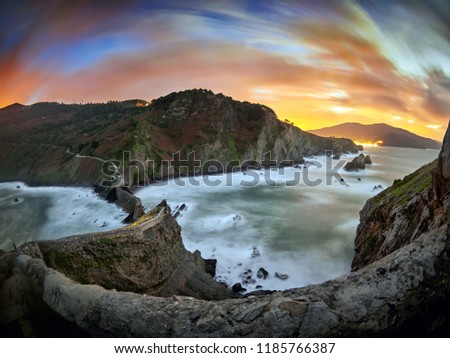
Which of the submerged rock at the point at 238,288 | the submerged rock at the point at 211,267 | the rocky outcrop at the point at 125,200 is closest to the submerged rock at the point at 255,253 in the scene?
the submerged rock at the point at 211,267

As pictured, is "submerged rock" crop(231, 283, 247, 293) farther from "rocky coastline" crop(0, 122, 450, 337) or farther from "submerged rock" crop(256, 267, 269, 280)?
"rocky coastline" crop(0, 122, 450, 337)

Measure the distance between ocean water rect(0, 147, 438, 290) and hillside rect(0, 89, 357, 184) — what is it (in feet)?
18.7

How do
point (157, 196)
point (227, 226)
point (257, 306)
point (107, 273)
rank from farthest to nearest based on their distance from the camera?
point (157, 196) < point (227, 226) < point (107, 273) < point (257, 306)

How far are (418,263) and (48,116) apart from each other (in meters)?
87.7

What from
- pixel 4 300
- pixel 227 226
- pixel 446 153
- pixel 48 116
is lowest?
pixel 227 226

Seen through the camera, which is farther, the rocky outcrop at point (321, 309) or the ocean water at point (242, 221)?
the ocean water at point (242, 221)

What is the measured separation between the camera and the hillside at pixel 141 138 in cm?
3903

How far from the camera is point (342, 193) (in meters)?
32.9

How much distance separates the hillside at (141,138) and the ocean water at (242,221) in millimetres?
5687

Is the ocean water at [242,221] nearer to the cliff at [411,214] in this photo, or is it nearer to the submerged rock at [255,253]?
the submerged rock at [255,253]

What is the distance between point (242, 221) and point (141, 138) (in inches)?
1078

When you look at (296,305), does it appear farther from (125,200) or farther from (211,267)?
(125,200)

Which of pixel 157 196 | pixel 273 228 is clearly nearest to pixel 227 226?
pixel 273 228

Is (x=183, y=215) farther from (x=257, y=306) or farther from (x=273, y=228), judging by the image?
(x=257, y=306)
